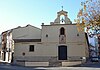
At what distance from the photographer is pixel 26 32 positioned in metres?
Answer: 51.6

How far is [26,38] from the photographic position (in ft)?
164

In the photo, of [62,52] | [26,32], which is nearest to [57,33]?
[62,52]

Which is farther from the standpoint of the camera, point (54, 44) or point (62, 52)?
point (54, 44)

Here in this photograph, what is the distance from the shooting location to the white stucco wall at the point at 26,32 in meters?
50.4

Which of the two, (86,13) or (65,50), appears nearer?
(86,13)

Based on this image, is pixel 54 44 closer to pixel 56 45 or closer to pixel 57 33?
pixel 56 45

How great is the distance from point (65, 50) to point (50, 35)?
162 inches

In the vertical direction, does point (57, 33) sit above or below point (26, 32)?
below

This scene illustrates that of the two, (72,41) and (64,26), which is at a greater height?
(64,26)

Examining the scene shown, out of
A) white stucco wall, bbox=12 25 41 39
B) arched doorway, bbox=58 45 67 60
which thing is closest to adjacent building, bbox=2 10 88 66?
arched doorway, bbox=58 45 67 60

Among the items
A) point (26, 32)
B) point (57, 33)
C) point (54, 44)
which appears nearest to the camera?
point (54, 44)

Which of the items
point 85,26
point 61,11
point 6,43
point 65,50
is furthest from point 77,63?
point 6,43

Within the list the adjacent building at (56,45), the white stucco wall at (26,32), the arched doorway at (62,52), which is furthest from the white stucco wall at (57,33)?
the white stucco wall at (26,32)

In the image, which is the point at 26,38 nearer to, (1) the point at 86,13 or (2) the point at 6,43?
(2) the point at 6,43
